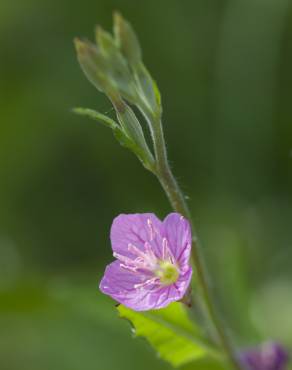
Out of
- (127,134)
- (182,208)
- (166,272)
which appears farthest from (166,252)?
(127,134)

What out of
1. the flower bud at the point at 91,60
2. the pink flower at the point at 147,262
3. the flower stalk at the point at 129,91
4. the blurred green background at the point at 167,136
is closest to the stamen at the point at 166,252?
the pink flower at the point at 147,262

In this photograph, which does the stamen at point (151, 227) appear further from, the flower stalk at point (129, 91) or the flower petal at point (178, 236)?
the flower stalk at point (129, 91)

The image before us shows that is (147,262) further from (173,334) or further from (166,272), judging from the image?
(173,334)

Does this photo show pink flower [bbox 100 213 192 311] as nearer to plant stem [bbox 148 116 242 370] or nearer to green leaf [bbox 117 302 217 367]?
plant stem [bbox 148 116 242 370]

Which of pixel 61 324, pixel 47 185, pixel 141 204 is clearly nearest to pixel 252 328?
pixel 61 324

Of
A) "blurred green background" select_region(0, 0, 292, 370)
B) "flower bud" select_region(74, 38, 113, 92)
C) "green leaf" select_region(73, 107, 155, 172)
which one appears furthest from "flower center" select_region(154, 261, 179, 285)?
"blurred green background" select_region(0, 0, 292, 370)

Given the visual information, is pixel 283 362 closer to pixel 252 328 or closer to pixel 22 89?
pixel 252 328
